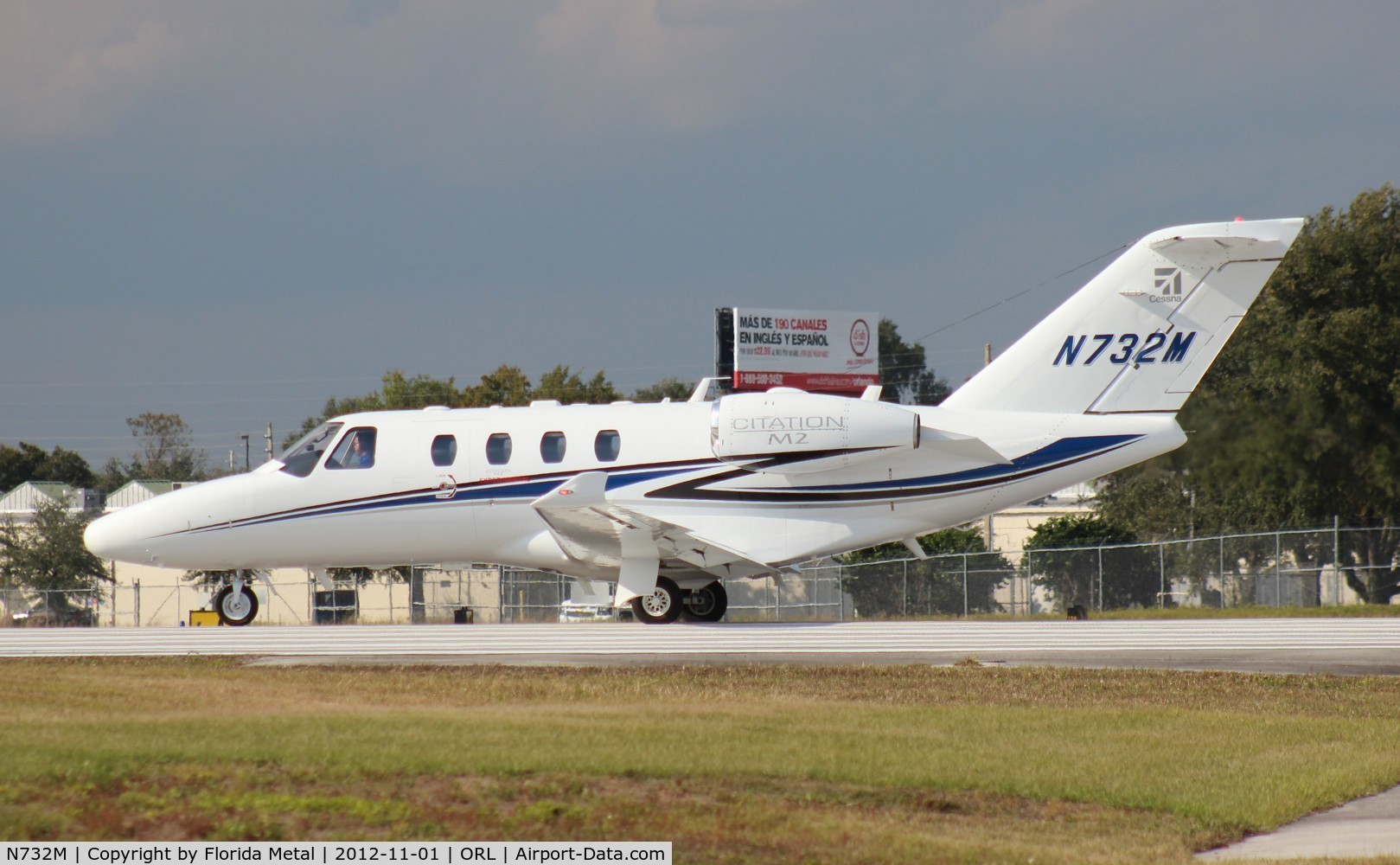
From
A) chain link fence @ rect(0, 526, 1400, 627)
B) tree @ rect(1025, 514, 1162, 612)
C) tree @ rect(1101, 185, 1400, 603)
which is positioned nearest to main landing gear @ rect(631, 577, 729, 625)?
tree @ rect(1101, 185, 1400, 603)

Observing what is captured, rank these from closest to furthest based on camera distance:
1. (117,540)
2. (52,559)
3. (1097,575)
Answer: (117,540)
(1097,575)
(52,559)

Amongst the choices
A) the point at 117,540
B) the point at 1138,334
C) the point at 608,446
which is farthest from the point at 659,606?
the point at 117,540

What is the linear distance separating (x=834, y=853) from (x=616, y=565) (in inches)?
511

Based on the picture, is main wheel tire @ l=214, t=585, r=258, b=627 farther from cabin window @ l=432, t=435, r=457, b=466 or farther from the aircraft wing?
the aircraft wing

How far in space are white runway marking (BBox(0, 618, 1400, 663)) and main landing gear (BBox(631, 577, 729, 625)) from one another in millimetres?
1853

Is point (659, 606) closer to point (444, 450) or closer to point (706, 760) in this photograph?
point (444, 450)

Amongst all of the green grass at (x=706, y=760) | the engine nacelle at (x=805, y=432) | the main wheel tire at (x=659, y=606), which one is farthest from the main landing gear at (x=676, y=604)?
the green grass at (x=706, y=760)

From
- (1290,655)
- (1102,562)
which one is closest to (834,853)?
(1290,655)

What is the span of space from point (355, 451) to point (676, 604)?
5034 mm

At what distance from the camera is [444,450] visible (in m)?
19.7

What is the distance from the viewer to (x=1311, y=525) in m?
36.9

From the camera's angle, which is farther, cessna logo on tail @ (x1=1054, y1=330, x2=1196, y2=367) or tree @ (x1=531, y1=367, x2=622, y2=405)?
tree @ (x1=531, y1=367, x2=622, y2=405)

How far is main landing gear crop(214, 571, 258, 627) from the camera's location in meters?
20.8

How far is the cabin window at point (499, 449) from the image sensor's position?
1955cm
